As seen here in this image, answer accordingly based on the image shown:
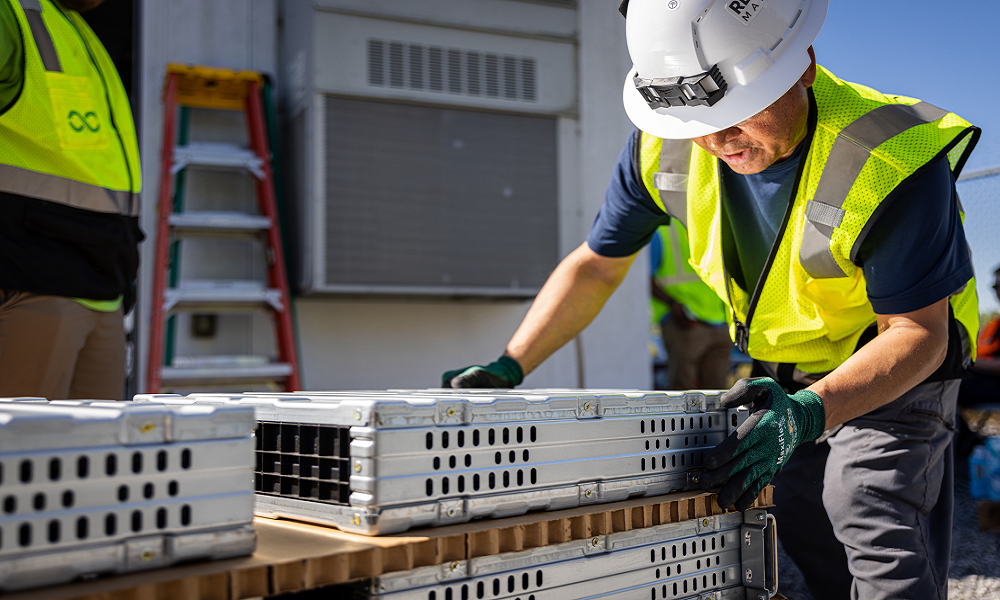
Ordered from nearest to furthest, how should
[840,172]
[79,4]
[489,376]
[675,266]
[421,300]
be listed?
1. [840,172]
2. [489,376]
3. [79,4]
4. [421,300]
5. [675,266]

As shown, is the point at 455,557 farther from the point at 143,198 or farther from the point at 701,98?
the point at 143,198

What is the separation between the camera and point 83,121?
203 cm

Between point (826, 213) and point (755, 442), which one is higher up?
point (826, 213)

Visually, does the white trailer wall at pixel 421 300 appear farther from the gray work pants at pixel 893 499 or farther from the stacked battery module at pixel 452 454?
the stacked battery module at pixel 452 454

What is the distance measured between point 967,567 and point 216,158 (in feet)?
12.9

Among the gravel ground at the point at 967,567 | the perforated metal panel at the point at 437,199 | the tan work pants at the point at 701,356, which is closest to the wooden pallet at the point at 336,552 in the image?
the gravel ground at the point at 967,567

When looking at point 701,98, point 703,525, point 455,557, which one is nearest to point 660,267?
point 701,98

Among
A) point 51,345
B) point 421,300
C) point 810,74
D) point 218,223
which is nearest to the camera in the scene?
point 810,74

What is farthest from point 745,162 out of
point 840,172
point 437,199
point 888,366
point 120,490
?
point 437,199

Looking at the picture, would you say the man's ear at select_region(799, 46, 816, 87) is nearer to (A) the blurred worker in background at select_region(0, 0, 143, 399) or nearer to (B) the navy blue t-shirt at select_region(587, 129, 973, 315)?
(B) the navy blue t-shirt at select_region(587, 129, 973, 315)

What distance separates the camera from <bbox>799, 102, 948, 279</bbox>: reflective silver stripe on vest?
5.05 ft

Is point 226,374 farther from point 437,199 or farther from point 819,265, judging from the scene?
point 819,265

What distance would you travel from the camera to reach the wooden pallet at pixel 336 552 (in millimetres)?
710

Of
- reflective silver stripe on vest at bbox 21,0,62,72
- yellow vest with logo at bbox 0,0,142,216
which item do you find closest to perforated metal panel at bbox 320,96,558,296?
yellow vest with logo at bbox 0,0,142,216
